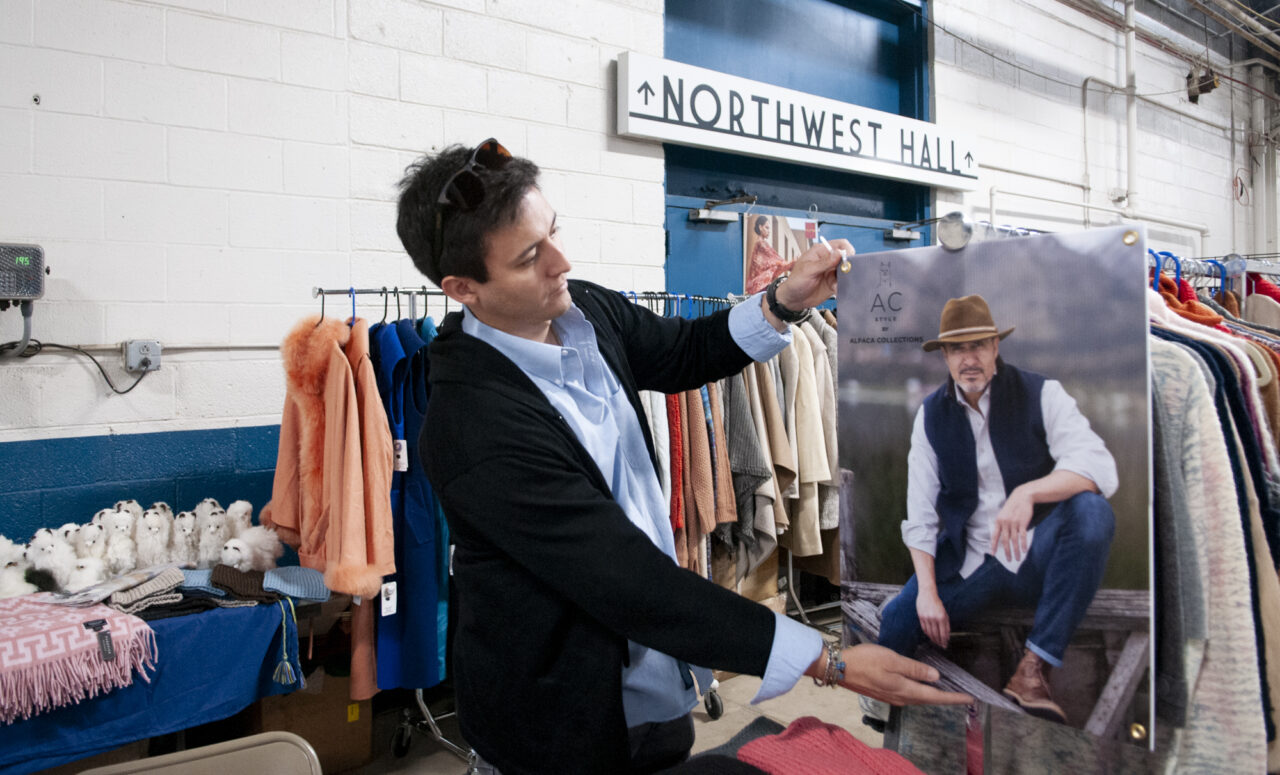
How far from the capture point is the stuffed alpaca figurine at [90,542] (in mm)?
2205

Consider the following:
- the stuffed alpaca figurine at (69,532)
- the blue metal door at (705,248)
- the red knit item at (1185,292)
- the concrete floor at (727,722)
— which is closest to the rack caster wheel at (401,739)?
the concrete floor at (727,722)

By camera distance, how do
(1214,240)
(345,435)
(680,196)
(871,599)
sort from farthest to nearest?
(1214,240), (680,196), (345,435), (871,599)

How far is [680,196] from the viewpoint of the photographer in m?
3.78

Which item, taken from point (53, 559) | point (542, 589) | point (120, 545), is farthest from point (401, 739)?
point (542, 589)

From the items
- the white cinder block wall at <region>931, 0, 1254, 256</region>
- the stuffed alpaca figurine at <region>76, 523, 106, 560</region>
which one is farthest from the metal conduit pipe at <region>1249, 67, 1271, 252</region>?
the stuffed alpaca figurine at <region>76, 523, 106, 560</region>

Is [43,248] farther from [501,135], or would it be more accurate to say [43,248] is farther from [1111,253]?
[1111,253]

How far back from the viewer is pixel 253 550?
2.35 m

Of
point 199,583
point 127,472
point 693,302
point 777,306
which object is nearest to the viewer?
point 777,306

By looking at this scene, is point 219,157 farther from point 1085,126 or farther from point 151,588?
point 1085,126

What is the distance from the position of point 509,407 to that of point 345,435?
136cm

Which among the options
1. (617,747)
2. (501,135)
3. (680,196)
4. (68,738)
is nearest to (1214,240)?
(680,196)

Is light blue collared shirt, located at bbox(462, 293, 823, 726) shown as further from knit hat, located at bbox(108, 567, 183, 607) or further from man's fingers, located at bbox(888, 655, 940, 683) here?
knit hat, located at bbox(108, 567, 183, 607)

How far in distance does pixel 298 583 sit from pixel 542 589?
148cm

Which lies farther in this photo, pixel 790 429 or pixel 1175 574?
A: pixel 790 429
